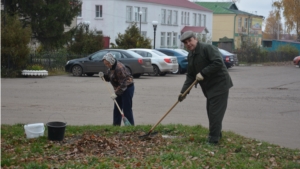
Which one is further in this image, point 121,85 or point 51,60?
point 51,60

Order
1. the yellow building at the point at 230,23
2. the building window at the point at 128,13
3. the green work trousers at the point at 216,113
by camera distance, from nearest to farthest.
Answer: the green work trousers at the point at 216,113 < the building window at the point at 128,13 < the yellow building at the point at 230,23

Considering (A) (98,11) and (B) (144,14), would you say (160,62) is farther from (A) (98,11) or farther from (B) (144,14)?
(B) (144,14)

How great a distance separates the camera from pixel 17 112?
13.3 m

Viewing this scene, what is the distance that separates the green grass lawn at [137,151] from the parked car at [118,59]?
15702 mm

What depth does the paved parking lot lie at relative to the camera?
11859 millimetres

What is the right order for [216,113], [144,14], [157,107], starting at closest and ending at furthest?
[216,113], [157,107], [144,14]

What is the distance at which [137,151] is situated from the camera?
7.90m

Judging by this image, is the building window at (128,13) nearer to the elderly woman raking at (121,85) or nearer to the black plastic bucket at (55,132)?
the elderly woman raking at (121,85)

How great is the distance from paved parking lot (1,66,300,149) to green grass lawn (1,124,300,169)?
1677 mm

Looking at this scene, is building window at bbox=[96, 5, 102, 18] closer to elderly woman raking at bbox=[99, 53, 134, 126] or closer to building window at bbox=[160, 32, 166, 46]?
building window at bbox=[160, 32, 166, 46]

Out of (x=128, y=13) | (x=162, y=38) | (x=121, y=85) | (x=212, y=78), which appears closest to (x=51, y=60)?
(x=121, y=85)

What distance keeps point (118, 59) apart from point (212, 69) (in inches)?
691

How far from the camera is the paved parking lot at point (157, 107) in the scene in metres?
11.9

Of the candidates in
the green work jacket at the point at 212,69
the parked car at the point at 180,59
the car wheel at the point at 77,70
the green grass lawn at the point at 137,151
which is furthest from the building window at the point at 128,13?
the green work jacket at the point at 212,69
